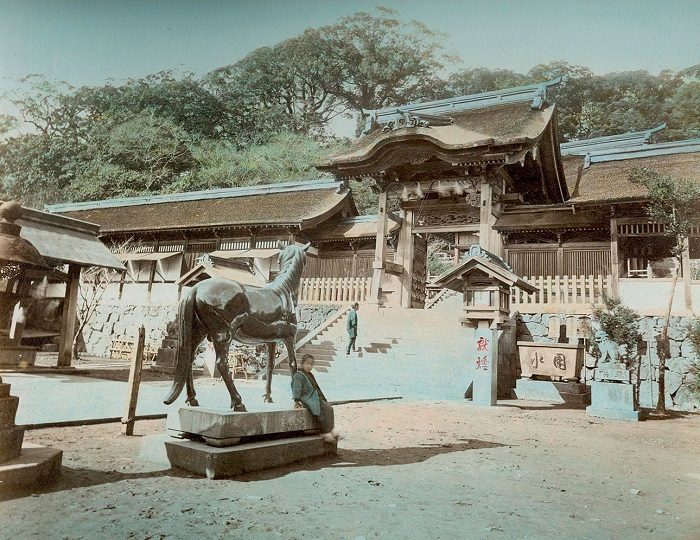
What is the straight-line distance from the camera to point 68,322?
11.0 metres

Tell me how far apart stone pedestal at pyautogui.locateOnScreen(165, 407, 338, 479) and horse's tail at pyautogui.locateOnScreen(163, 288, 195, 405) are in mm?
A: 345

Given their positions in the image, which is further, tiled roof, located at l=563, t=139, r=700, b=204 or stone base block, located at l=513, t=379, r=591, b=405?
tiled roof, located at l=563, t=139, r=700, b=204

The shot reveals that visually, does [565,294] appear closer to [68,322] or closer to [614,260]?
[614,260]

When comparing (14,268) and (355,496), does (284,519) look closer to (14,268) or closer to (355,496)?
(355,496)

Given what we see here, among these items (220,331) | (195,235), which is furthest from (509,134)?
(195,235)

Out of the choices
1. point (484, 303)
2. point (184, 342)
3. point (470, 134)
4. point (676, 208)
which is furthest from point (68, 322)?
point (676, 208)

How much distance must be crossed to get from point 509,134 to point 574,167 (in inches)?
225

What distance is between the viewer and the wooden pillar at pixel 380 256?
46.2ft

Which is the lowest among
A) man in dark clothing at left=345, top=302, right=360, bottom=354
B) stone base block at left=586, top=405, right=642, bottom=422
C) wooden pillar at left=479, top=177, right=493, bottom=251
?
stone base block at left=586, top=405, right=642, bottom=422

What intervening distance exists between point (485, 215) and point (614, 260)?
360cm

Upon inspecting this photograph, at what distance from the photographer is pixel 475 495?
11.8ft

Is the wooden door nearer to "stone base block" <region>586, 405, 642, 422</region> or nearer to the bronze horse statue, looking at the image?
"stone base block" <region>586, 405, 642, 422</region>

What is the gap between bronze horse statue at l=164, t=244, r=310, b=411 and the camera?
447cm

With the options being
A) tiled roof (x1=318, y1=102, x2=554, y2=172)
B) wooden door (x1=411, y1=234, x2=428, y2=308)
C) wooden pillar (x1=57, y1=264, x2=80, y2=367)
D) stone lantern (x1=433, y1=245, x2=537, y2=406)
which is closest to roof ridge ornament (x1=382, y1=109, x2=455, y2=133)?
tiled roof (x1=318, y1=102, x2=554, y2=172)
